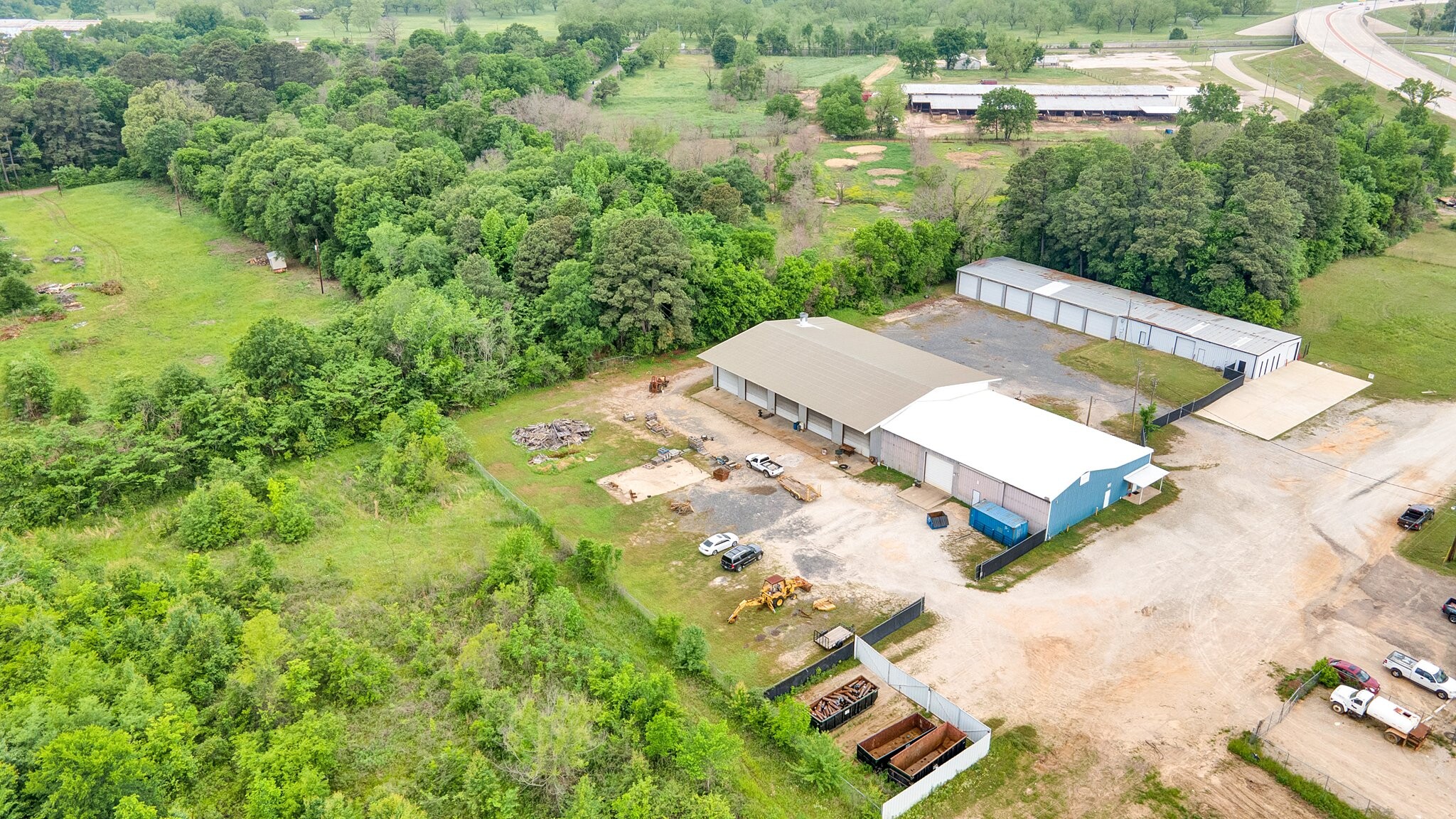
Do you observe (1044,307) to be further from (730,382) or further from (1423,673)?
(1423,673)

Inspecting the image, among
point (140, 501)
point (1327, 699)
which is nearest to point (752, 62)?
point (140, 501)

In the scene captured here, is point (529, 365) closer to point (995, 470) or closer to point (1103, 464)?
point (995, 470)

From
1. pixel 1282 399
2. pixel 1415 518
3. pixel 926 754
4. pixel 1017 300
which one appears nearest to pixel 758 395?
pixel 1017 300

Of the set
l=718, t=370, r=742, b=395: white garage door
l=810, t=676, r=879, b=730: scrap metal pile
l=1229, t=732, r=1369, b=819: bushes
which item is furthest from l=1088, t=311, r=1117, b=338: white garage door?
l=810, t=676, r=879, b=730: scrap metal pile

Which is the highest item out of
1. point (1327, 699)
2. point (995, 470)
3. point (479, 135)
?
point (479, 135)

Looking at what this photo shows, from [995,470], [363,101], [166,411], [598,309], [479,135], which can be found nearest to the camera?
[995,470]

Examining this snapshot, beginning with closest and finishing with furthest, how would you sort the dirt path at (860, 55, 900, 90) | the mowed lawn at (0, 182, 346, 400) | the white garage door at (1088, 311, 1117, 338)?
1. the mowed lawn at (0, 182, 346, 400)
2. the white garage door at (1088, 311, 1117, 338)
3. the dirt path at (860, 55, 900, 90)

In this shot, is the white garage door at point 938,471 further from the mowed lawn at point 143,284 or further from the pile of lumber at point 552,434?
the mowed lawn at point 143,284

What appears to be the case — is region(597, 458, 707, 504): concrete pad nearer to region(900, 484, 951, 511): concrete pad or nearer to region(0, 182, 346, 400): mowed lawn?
region(900, 484, 951, 511): concrete pad
